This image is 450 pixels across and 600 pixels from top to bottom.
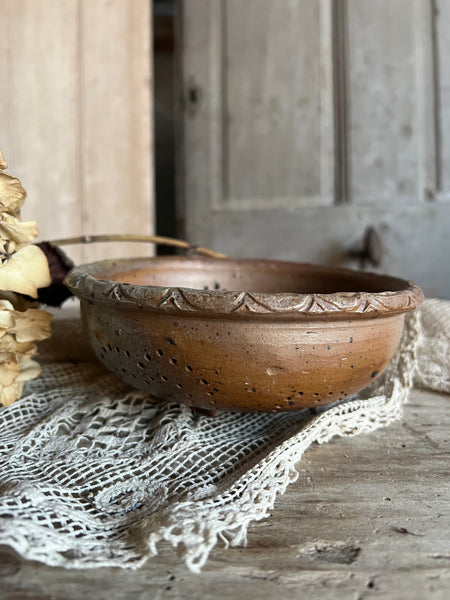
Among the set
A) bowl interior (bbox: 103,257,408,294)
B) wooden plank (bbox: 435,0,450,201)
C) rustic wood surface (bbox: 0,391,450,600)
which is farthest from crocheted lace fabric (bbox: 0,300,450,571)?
wooden plank (bbox: 435,0,450,201)

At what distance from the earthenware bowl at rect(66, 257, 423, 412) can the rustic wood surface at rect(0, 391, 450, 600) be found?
0.09 m

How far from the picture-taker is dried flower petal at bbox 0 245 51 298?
462mm

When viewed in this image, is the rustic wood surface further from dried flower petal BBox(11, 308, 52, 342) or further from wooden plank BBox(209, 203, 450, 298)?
wooden plank BBox(209, 203, 450, 298)

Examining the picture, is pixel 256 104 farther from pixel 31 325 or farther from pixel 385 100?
pixel 31 325

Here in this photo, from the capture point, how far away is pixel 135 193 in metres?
1.51

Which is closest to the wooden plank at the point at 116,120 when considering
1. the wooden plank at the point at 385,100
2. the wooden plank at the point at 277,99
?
the wooden plank at the point at 277,99

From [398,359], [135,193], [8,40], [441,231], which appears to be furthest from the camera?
[441,231]

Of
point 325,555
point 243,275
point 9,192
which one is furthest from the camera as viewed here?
point 243,275

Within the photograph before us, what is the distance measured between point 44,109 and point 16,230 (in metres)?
1.08

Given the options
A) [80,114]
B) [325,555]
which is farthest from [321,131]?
[325,555]

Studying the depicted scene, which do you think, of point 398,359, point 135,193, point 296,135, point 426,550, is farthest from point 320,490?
point 296,135

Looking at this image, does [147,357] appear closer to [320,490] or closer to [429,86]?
[320,490]

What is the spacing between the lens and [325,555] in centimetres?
33

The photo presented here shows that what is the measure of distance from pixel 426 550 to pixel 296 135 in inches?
56.7
